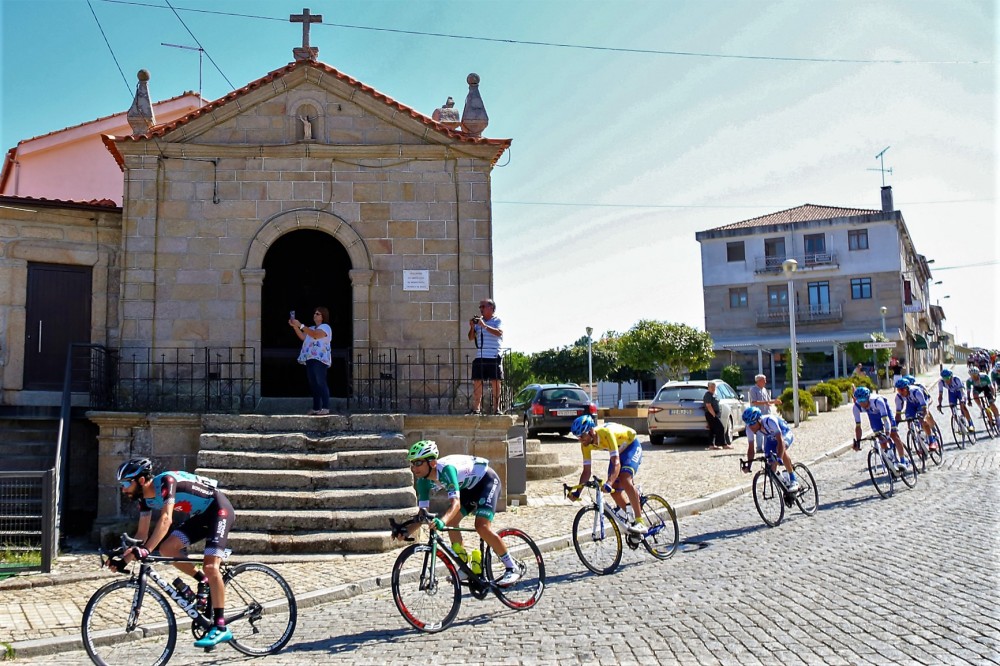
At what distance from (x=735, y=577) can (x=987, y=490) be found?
6.30 m

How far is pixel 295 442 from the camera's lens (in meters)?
11.0

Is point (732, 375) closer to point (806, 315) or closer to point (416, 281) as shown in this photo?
point (806, 315)

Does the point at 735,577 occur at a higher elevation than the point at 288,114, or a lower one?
lower

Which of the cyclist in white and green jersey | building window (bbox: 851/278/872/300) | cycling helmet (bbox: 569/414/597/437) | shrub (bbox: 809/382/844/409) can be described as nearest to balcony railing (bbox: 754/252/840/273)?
building window (bbox: 851/278/872/300)

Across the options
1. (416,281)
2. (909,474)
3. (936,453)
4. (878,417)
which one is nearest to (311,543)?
(416,281)

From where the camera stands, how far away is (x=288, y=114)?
1310cm

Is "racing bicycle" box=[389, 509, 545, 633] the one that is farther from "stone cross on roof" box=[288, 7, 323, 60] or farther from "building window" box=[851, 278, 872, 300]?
"building window" box=[851, 278, 872, 300]

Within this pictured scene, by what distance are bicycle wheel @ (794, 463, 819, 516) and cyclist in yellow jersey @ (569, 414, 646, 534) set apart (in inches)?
119

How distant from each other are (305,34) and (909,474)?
1163 centimetres

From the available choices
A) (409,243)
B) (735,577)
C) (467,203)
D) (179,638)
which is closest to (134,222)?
(409,243)

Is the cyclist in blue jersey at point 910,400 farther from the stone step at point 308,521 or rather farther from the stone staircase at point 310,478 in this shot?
the stone step at point 308,521

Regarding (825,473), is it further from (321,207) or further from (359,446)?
(321,207)

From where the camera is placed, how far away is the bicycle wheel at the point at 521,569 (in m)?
7.28

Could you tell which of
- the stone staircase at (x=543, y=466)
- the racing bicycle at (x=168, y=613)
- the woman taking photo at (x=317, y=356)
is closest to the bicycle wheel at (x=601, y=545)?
the racing bicycle at (x=168, y=613)
